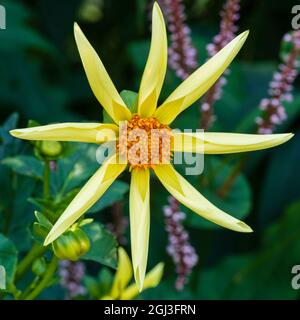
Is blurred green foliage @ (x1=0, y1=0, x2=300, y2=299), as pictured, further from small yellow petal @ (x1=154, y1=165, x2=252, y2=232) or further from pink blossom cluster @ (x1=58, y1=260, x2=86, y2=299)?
small yellow petal @ (x1=154, y1=165, x2=252, y2=232)

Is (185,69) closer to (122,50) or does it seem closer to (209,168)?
(209,168)

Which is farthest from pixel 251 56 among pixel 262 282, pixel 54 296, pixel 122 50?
pixel 54 296

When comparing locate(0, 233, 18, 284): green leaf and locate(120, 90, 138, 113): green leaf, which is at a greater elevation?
locate(120, 90, 138, 113): green leaf

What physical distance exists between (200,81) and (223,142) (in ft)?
0.20

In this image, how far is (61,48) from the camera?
4.61ft

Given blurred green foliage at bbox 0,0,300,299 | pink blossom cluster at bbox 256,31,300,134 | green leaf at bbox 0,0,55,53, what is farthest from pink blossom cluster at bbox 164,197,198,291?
green leaf at bbox 0,0,55,53

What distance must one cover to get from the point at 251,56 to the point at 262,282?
1.55 feet

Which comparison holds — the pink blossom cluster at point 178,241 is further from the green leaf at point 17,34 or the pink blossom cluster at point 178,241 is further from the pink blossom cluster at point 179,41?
the green leaf at point 17,34

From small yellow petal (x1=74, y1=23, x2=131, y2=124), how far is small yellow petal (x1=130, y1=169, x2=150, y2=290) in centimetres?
6

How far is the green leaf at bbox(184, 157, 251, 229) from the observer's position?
3.46 ft

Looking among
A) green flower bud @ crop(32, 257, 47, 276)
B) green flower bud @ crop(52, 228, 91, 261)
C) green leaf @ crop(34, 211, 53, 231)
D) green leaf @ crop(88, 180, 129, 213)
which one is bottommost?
green flower bud @ crop(32, 257, 47, 276)

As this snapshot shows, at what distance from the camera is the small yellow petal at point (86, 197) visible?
0.62 m

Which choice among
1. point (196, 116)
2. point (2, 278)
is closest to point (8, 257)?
point (2, 278)

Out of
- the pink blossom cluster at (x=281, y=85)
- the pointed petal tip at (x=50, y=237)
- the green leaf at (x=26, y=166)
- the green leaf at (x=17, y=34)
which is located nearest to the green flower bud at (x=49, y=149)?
the green leaf at (x=26, y=166)
